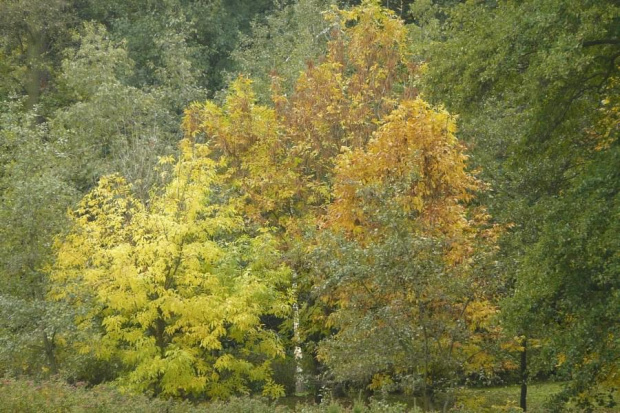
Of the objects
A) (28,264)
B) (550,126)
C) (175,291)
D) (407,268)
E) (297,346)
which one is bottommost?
(297,346)

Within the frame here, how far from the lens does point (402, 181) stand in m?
14.8

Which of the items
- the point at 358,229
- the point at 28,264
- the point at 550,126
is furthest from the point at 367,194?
the point at 28,264

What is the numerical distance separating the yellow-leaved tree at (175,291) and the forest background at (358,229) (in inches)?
2.8

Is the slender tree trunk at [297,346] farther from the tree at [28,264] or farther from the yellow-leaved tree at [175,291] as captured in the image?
the tree at [28,264]

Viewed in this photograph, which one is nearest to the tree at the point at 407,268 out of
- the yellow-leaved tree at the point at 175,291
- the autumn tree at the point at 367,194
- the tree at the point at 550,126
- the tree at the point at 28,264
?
the autumn tree at the point at 367,194

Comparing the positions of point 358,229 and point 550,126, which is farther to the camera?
point 358,229

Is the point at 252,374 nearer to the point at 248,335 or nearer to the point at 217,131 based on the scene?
the point at 248,335

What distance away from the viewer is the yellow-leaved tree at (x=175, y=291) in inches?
699

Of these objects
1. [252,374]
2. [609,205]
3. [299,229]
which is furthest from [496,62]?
[252,374]

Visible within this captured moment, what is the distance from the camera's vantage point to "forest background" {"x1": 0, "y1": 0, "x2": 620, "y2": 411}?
12.7 metres

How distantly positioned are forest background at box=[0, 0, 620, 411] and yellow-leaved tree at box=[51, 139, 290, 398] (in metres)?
0.07

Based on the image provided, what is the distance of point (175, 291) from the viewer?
60.7 feet

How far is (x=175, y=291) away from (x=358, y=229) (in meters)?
5.11

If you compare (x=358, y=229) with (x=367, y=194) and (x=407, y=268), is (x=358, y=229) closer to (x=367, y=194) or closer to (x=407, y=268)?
(x=367, y=194)
